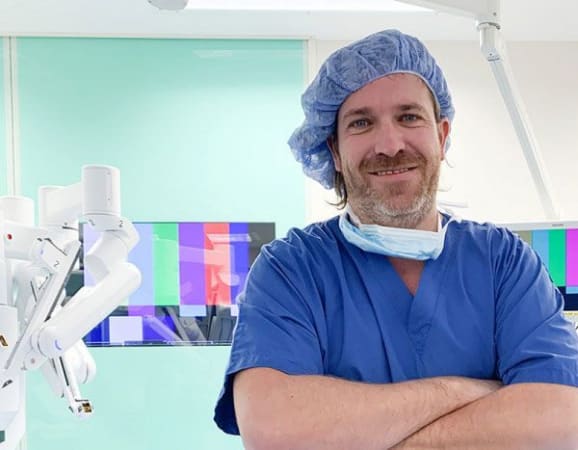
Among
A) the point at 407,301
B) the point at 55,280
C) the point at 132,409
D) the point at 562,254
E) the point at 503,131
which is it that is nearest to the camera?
the point at 407,301

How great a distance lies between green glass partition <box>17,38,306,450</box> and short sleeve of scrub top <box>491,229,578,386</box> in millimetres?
1364

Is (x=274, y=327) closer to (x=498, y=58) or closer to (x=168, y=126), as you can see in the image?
(x=498, y=58)

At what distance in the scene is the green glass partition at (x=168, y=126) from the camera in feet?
7.69

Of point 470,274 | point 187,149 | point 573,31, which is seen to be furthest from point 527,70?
point 470,274

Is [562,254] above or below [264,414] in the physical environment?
above

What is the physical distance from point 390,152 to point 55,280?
36.1 inches

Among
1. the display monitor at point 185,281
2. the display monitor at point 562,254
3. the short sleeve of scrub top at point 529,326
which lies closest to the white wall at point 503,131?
the display monitor at point 185,281

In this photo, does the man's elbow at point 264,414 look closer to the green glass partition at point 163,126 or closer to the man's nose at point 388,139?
the man's nose at point 388,139

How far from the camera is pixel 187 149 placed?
236 cm

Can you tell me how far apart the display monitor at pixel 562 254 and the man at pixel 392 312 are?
79 centimetres

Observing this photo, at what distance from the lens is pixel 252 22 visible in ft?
7.46

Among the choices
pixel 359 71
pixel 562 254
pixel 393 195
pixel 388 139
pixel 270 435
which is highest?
pixel 359 71

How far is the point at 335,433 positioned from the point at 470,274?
0.44m

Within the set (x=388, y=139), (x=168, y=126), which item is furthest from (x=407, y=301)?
(x=168, y=126)
